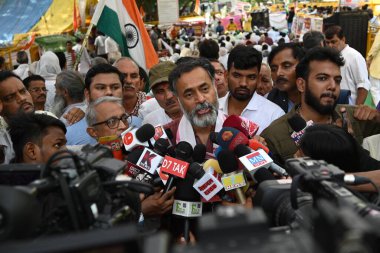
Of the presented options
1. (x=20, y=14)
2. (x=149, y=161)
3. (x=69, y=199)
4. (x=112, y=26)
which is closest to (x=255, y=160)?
(x=149, y=161)

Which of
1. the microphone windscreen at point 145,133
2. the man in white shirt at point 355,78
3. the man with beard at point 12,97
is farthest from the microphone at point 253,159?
the man in white shirt at point 355,78

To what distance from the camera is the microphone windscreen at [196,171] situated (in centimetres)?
228

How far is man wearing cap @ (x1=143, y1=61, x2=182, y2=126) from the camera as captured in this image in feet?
13.0

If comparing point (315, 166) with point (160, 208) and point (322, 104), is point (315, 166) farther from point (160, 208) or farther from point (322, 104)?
point (322, 104)

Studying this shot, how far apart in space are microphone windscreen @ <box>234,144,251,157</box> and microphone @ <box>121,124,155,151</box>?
1.61 feet

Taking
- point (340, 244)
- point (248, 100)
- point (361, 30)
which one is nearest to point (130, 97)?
point (248, 100)

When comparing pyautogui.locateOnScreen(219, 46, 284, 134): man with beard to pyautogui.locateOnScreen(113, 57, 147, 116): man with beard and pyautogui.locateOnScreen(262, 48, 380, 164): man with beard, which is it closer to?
pyautogui.locateOnScreen(262, 48, 380, 164): man with beard

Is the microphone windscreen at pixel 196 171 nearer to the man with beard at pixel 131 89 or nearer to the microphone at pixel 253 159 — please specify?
the microphone at pixel 253 159

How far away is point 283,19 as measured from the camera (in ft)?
80.8

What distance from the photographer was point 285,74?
162 inches

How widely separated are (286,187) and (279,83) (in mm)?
2749

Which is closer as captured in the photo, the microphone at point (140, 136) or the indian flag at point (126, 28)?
the microphone at point (140, 136)

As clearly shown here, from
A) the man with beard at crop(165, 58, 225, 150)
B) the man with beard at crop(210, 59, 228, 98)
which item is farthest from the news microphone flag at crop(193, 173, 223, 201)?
the man with beard at crop(210, 59, 228, 98)

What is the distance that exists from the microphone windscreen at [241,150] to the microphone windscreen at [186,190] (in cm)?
27
